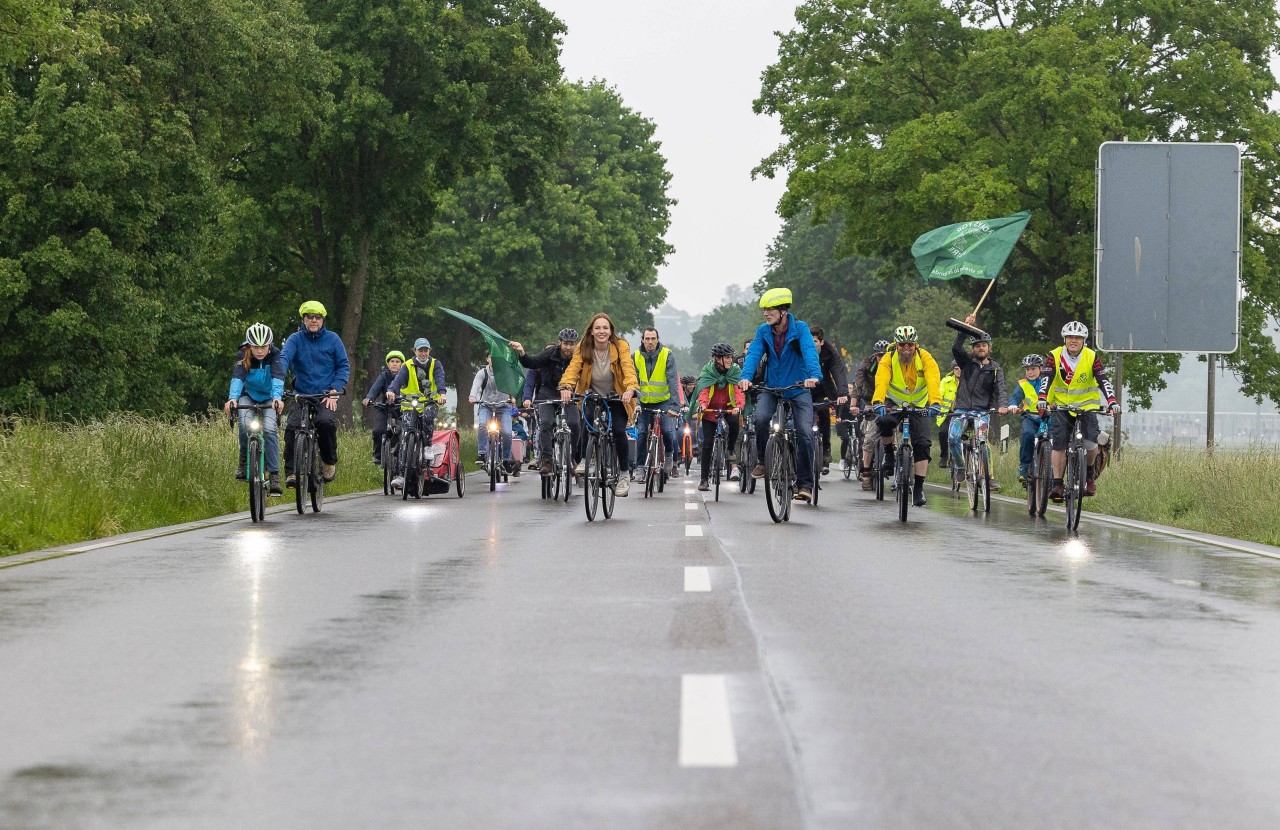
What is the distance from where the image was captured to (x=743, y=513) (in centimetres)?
1780

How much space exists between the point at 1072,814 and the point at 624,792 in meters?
1.22

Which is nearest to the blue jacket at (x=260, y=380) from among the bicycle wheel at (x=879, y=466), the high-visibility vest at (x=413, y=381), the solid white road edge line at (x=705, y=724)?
the high-visibility vest at (x=413, y=381)

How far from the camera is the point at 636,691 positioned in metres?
6.61

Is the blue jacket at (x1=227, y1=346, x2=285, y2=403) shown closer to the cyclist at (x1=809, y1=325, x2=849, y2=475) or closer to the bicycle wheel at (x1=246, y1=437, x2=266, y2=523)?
the bicycle wheel at (x1=246, y1=437, x2=266, y2=523)

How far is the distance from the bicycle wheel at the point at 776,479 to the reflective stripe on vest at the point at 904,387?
3126 millimetres

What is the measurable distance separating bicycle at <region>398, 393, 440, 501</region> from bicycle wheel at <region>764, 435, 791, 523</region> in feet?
19.2

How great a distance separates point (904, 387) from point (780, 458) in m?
3.46

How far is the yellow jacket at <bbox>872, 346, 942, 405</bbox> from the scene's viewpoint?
61.1ft

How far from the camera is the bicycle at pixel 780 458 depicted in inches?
619

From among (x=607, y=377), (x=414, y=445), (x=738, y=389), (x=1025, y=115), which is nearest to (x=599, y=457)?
(x=607, y=377)

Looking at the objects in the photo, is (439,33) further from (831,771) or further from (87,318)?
(831,771)

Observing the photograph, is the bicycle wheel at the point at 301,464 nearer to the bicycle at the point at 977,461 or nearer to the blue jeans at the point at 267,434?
the blue jeans at the point at 267,434

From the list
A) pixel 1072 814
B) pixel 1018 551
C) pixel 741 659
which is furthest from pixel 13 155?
pixel 1072 814

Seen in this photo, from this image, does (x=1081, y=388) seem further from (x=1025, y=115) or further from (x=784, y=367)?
(x=1025, y=115)
